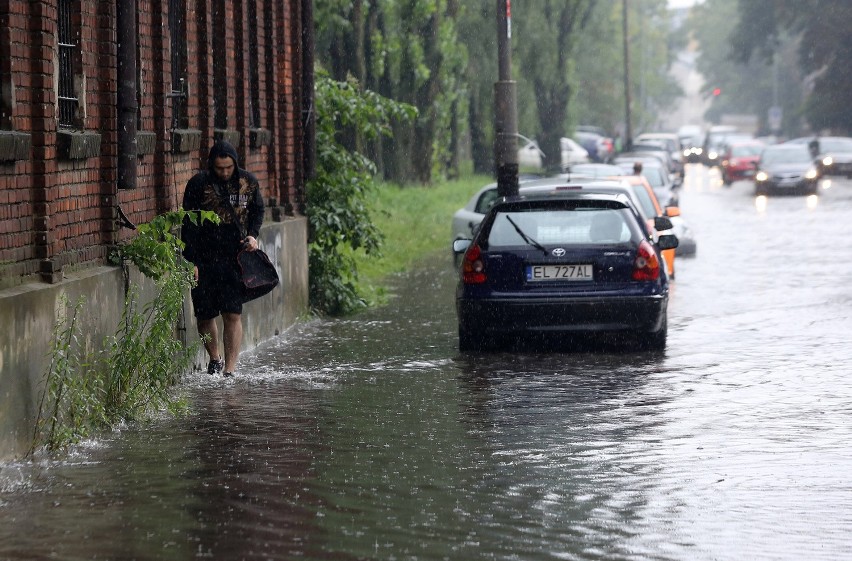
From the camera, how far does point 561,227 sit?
13359 millimetres

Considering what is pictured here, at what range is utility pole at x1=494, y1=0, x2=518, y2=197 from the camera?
19953mm

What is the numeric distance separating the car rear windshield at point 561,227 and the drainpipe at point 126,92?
340 cm

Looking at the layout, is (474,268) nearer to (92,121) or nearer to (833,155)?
(92,121)

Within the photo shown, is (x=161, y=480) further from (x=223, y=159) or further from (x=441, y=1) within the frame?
(x=441, y=1)

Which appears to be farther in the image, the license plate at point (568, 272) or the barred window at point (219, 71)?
the barred window at point (219, 71)

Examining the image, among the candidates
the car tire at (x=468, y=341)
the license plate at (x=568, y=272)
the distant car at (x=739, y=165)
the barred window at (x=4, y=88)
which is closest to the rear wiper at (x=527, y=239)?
the license plate at (x=568, y=272)

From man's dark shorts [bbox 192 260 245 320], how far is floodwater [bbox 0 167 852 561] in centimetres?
50

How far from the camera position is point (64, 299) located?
919cm

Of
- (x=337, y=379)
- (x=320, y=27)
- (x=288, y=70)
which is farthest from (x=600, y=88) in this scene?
(x=337, y=379)

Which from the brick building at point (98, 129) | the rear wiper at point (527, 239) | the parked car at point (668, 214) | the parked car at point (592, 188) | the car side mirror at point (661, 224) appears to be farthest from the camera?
the parked car at point (668, 214)

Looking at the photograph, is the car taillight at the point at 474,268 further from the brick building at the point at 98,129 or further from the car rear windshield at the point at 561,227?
the brick building at the point at 98,129

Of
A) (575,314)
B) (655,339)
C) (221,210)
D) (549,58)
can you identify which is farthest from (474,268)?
(549,58)

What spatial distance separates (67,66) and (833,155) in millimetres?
53392

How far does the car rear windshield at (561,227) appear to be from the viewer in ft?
43.6
